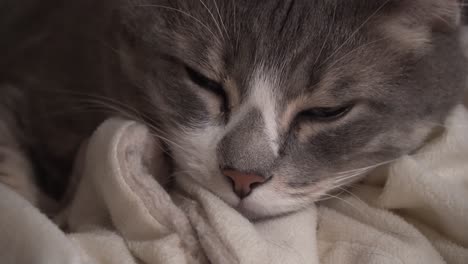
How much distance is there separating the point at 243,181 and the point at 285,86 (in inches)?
7.1

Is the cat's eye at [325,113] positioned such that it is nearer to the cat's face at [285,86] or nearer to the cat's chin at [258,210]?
the cat's face at [285,86]

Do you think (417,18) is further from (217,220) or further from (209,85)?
(217,220)

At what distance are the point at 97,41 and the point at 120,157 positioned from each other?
1.47ft

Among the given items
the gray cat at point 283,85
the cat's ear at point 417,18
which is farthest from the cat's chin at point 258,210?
the cat's ear at point 417,18

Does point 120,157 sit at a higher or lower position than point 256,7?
lower

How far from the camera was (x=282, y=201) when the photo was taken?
97 centimetres

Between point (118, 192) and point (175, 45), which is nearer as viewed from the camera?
point (118, 192)

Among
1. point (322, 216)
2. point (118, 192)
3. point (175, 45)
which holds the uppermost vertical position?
point (175, 45)

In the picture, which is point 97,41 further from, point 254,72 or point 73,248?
point 73,248

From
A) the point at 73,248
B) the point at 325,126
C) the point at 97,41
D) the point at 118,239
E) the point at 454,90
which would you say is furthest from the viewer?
the point at 97,41

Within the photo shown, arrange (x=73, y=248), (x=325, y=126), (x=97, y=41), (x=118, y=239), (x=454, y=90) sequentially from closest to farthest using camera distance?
(x=73, y=248) → (x=118, y=239) → (x=325, y=126) → (x=454, y=90) → (x=97, y=41)

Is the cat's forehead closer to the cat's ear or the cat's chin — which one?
the cat's ear

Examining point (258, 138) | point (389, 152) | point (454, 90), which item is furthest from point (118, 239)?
point (454, 90)

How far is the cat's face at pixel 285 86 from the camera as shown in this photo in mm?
966
